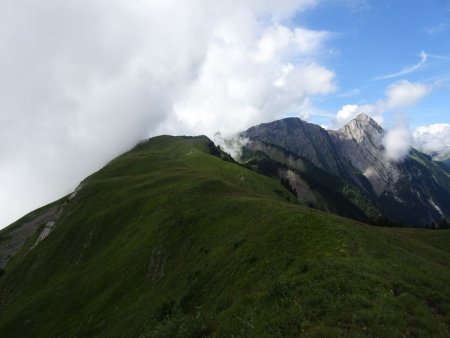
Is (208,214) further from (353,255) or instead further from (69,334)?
(353,255)

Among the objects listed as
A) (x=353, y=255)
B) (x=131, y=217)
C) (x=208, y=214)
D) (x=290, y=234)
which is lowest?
(x=353, y=255)

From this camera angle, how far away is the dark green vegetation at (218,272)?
73.9 ft

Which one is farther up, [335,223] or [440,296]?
[335,223]

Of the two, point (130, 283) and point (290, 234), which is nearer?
point (290, 234)

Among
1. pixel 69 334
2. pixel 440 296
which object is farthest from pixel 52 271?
pixel 440 296

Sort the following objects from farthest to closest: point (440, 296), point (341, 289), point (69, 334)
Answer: point (69, 334) < point (440, 296) < point (341, 289)

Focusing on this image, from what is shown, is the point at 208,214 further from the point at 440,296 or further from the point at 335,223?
the point at 440,296

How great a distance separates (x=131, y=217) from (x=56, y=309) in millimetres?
25924

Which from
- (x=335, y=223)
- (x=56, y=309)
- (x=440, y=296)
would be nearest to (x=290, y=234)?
(x=335, y=223)

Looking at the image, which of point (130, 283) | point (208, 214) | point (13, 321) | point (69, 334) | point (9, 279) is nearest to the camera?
point (69, 334)

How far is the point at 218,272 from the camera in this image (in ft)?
133

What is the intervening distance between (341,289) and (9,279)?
9712 centimetres

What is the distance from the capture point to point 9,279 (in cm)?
9462

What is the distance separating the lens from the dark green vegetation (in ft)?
73.9
